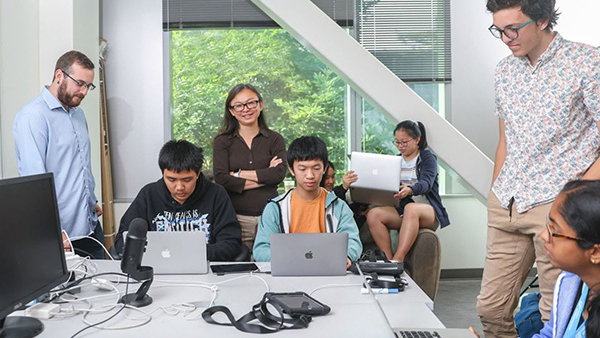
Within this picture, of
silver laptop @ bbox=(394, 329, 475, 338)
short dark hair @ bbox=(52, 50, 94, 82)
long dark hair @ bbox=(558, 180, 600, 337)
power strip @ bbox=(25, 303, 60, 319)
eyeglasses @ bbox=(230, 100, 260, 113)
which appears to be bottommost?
silver laptop @ bbox=(394, 329, 475, 338)

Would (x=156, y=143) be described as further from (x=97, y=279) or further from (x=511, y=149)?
(x=511, y=149)

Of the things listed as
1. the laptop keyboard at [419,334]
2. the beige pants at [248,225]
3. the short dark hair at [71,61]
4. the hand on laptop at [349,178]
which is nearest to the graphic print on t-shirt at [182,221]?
the beige pants at [248,225]

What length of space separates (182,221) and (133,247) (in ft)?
3.21

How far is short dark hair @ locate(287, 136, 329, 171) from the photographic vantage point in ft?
9.64

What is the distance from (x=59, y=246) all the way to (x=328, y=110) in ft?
11.9

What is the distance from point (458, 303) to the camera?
444cm

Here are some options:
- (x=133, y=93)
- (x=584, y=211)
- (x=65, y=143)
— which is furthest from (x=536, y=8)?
(x=133, y=93)

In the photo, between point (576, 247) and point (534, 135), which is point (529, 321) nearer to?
point (534, 135)

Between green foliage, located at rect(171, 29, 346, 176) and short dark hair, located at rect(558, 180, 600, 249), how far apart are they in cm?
369

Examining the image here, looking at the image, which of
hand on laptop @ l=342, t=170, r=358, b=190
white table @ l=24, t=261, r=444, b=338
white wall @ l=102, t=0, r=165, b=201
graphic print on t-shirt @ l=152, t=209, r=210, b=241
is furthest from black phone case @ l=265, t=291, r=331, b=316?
white wall @ l=102, t=0, r=165, b=201

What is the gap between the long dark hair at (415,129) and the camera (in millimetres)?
3863

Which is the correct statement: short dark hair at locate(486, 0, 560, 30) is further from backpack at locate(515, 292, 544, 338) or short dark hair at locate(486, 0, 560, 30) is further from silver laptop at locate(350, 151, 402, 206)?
silver laptop at locate(350, 151, 402, 206)

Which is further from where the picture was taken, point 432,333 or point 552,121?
point 552,121

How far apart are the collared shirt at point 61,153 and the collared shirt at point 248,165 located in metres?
0.75
